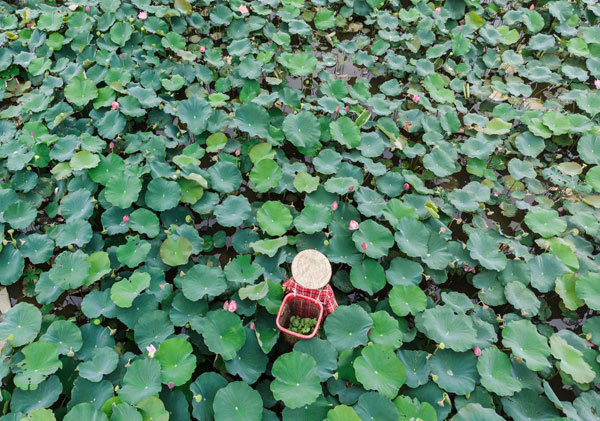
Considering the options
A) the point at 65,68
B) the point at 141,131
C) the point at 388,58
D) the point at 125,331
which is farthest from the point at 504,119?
the point at 65,68

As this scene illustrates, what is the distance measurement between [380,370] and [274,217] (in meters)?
1.54

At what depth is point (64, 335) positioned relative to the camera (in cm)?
297

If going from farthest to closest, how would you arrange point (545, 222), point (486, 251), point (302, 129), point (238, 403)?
point (302, 129), point (545, 222), point (486, 251), point (238, 403)

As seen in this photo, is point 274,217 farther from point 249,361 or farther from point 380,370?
point 380,370

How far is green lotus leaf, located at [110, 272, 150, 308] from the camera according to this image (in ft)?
10.0

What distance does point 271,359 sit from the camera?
3.09 meters

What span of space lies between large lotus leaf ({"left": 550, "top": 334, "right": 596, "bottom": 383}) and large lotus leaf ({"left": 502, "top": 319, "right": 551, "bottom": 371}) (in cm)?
8

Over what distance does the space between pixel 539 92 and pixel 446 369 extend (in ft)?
13.4

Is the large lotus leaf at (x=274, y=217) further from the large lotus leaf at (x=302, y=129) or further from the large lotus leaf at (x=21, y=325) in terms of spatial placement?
the large lotus leaf at (x=21, y=325)

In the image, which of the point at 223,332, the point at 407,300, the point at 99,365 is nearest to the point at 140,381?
the point at 99,365

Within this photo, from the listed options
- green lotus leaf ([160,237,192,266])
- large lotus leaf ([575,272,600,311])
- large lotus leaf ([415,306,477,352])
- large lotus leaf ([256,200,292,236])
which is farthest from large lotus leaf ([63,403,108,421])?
large lotus leaf ([575,272,600,311])

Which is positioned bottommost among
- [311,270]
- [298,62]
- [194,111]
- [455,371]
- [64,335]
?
[64,335]

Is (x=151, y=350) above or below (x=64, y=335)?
above

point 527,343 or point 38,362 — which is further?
point 527,343
